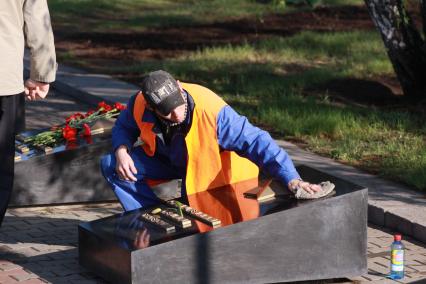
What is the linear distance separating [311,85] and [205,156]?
633 centimetres

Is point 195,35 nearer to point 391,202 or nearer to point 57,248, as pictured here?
point 391,202

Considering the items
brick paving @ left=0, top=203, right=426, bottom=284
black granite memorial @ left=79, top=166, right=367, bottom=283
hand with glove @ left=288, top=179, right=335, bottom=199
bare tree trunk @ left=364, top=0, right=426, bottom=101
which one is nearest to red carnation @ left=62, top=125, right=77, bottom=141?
brick paving @ left=0, top=203, right=426, bottom=284

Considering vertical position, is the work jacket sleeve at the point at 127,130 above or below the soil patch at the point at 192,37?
above

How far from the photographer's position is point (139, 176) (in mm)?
7102

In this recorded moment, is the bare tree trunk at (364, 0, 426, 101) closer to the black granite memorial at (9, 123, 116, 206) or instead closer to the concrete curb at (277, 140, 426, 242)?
the concrete curb at (277, 140, 426, 242)

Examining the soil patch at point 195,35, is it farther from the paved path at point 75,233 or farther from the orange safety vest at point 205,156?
the orange safety vest at point 205,156

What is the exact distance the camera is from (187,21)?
19.8 metres

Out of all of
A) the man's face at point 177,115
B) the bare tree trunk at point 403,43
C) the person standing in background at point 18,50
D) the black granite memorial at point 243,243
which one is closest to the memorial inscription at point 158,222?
the black granite memorial at point 243,243

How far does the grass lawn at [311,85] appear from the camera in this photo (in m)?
9.61

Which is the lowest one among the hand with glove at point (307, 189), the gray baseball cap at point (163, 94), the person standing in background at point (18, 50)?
the hand with glove at point (307, 189)

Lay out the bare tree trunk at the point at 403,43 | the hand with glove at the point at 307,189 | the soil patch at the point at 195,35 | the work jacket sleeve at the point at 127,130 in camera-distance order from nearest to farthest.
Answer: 1. the hand with glove at the point at 307,189
2. the work jacket sleeve at the point at 127,130
3. the bare tree trunk at the point at 403,43
4. the soil patch at the point at 195,35

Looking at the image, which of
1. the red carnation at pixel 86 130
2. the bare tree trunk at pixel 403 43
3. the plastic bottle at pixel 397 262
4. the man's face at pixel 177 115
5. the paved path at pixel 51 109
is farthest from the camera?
the bare tree trunk at pixel 403 43

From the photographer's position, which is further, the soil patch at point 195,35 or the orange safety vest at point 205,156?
the soil patch at point 195,35

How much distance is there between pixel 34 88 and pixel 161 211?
101cm
